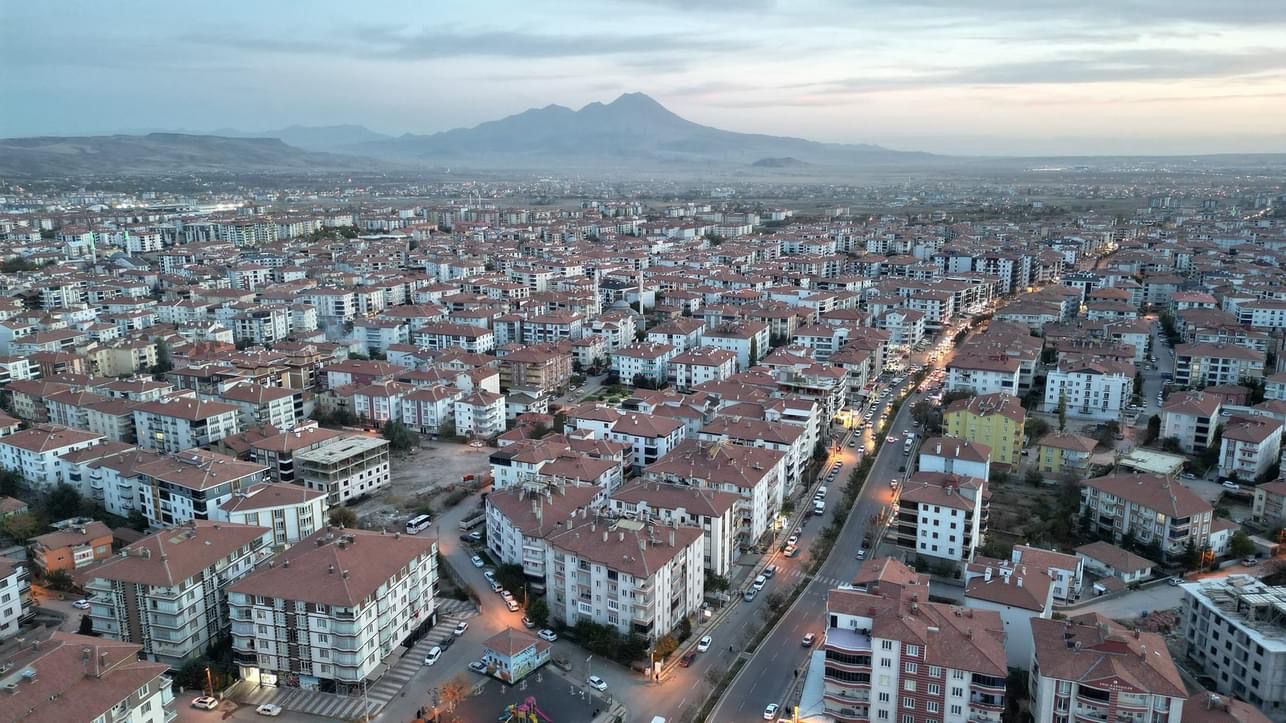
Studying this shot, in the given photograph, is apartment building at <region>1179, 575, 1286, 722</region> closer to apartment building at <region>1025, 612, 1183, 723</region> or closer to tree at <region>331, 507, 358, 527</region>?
apartment building at <region>1025, 612, 1183, 723</region>

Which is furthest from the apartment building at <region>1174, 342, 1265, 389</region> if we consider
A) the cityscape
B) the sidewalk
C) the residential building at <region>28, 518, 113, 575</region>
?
the residential building at <region>28, 518, 113, 575</region>

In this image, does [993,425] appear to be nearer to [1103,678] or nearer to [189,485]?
[1103,678]

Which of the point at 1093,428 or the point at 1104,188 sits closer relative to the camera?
the point at 1093,428

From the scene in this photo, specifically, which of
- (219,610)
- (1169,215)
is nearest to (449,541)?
(219,610)

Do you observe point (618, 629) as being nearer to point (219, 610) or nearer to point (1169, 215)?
point (219, 610)

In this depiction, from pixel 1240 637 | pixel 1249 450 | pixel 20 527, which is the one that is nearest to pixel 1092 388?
pixel 1249 450

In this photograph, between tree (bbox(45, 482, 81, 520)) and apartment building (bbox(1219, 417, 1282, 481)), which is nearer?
tree (bbox(45, 482, 81, 520))
